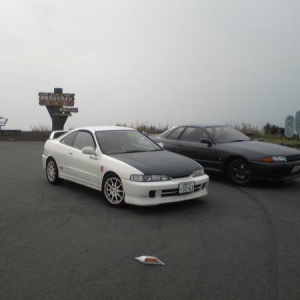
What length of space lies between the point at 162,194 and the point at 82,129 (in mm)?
2757

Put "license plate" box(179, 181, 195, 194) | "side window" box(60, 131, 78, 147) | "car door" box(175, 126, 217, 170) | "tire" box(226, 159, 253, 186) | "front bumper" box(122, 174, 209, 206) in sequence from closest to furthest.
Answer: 1. "front bumper" box(122, 174, 209, 206)
2. "license plate" box(179, 181, 195, 194)
3. "side window" box(60, 131, 78, 147)
4. "tire" box(226, 159, 253, 186)
5. "car door" box(175, 126, 217, 170)

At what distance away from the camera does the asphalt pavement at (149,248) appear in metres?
3.29

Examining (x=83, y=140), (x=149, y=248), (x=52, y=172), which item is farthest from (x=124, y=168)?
(x=52, y=172)

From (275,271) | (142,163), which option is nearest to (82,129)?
(142,163)

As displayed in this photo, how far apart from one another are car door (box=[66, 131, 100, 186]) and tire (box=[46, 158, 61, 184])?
59 centimetres

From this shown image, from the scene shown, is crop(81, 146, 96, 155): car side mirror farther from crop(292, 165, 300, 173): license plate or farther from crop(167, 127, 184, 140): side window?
crop(292, 165, 300, 173): license plate

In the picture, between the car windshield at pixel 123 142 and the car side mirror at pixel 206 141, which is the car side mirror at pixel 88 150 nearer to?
the car windshield at pixel 123 142

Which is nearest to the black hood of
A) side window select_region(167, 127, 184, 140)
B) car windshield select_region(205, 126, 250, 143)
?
car windshield select_region(205, 126, 250, 143)

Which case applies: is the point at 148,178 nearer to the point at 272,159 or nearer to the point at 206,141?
the point at 272,159

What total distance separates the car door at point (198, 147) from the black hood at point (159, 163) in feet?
6.70

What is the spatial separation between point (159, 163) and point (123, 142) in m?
1.25

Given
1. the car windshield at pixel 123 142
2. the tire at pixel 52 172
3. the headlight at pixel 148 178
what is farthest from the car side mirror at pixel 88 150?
the tire at pixel 52 172

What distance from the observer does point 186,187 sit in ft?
19.6

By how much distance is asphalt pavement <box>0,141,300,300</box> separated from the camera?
3289mm
